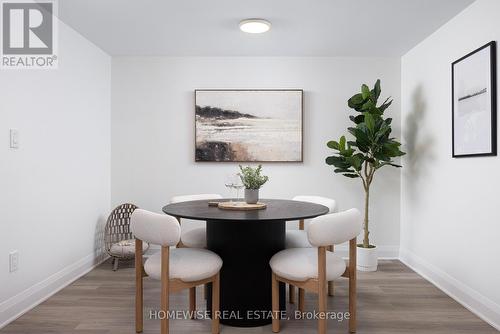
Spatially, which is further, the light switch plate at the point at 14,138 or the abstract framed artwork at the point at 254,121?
the abstract framed artwork at the point at 254,121

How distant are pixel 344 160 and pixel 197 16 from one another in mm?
2035

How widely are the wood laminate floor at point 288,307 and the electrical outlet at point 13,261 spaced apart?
0.36 meters

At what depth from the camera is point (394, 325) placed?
254cm

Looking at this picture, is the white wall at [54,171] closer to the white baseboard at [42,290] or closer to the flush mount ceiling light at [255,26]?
the white baseboard at [42,290]

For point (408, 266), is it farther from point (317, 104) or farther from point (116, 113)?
point (116, 113)

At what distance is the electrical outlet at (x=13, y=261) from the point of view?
261 cm

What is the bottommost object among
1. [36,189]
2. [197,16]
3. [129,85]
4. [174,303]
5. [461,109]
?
[174,303]

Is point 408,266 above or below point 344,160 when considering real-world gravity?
below

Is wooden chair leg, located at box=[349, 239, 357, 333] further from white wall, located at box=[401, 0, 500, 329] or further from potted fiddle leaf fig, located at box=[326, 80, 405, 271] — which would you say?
potted fiddle leaf fig, located at box=[326, 80, 405, 271]

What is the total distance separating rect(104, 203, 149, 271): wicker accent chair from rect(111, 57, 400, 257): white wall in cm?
30

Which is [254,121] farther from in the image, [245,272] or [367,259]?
[245,272]

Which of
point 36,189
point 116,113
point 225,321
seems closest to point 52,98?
point 36,189

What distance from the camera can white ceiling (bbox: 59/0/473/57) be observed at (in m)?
2.91

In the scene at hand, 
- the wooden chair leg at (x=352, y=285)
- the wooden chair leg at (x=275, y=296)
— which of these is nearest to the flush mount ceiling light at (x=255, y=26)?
the wooden chair leg at (x=352, y=285)
